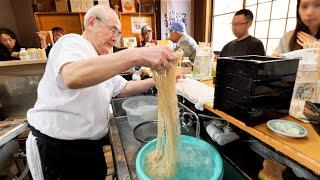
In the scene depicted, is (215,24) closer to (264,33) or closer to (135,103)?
(264,33)

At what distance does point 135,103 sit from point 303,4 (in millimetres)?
1455

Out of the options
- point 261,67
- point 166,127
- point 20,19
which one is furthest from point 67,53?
point 20,19

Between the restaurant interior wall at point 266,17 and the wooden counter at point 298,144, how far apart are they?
2.86 m

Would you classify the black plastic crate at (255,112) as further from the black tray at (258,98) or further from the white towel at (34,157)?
the white towel at (34,157)

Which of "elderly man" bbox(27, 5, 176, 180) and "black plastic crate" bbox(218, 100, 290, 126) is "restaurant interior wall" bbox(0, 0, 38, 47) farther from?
"black plastic crate" bbox(218, 100, 290, 126)

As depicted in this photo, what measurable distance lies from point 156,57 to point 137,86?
0.76 m

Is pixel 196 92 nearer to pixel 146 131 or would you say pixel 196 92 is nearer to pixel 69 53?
pixel 146 131

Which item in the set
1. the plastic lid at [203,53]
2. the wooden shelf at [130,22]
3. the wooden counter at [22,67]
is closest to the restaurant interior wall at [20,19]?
the wooden shelf at [130,22]

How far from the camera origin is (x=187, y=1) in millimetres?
5094

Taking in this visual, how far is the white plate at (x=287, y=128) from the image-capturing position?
→ 652 mm

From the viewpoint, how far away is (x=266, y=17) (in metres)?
3.62

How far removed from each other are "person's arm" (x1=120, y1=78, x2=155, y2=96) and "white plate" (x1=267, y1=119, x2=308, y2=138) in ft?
2.80

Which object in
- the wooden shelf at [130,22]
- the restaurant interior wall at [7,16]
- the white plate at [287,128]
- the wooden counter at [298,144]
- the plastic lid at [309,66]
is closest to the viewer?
the wooden counter at [298,144]

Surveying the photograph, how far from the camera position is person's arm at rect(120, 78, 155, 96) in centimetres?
145
